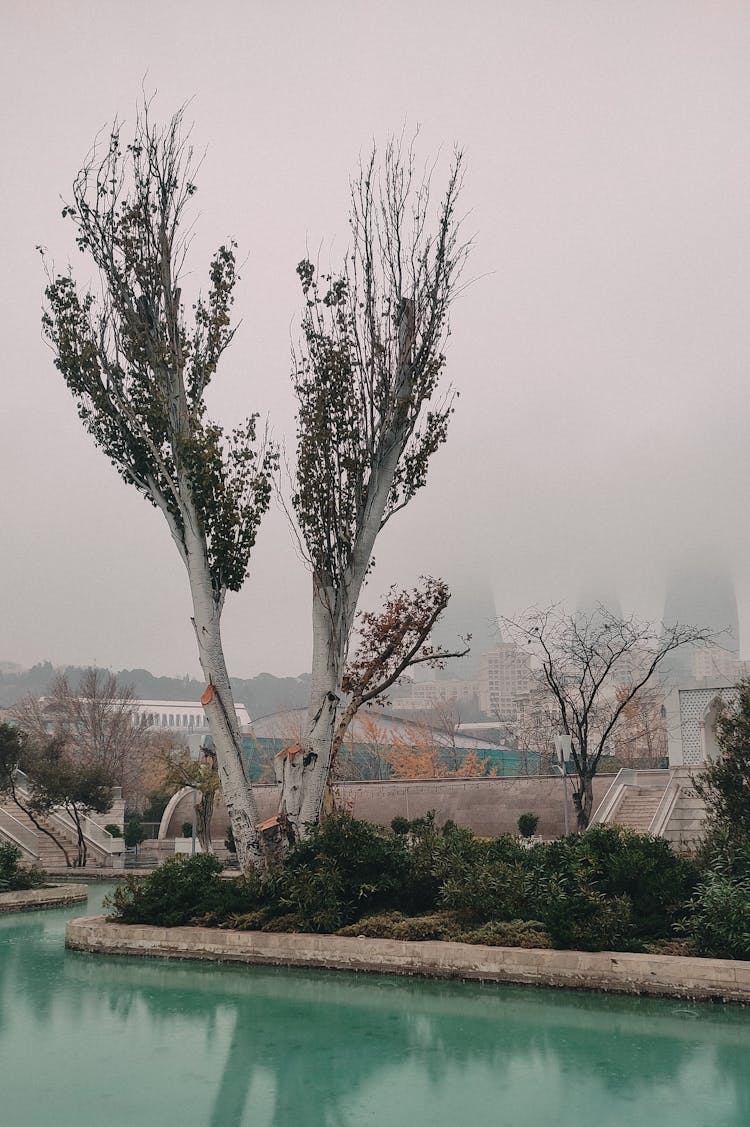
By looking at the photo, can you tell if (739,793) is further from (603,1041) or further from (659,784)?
(659,784)

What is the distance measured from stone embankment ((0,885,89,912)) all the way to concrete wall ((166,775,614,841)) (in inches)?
291

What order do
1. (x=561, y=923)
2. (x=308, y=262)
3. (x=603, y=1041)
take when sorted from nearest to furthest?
(x=603, y=1041)
(x=561, y=923)
(x=308, y=262)

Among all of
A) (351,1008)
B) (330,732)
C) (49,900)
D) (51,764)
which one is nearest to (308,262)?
(330,732)

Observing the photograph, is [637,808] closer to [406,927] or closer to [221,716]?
[221,716]

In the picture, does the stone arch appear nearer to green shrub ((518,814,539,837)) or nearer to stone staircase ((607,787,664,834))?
stone staircase ((607,787,664,834))

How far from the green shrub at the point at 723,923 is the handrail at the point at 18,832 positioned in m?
21.9

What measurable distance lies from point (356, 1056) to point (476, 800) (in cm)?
1996

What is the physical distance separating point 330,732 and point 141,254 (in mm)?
7359

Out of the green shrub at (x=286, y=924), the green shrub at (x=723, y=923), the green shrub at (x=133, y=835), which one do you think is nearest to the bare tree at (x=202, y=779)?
the green shrub at (x=133, y=835)

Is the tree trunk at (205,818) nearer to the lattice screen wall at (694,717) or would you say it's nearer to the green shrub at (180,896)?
the green shrub at (180,896)

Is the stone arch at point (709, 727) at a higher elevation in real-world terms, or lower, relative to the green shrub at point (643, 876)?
higher

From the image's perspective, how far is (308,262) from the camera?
1469 cm

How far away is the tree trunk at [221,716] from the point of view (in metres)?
13.0

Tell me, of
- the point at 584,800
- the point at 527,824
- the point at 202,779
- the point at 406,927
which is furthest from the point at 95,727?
the point at 406,927
